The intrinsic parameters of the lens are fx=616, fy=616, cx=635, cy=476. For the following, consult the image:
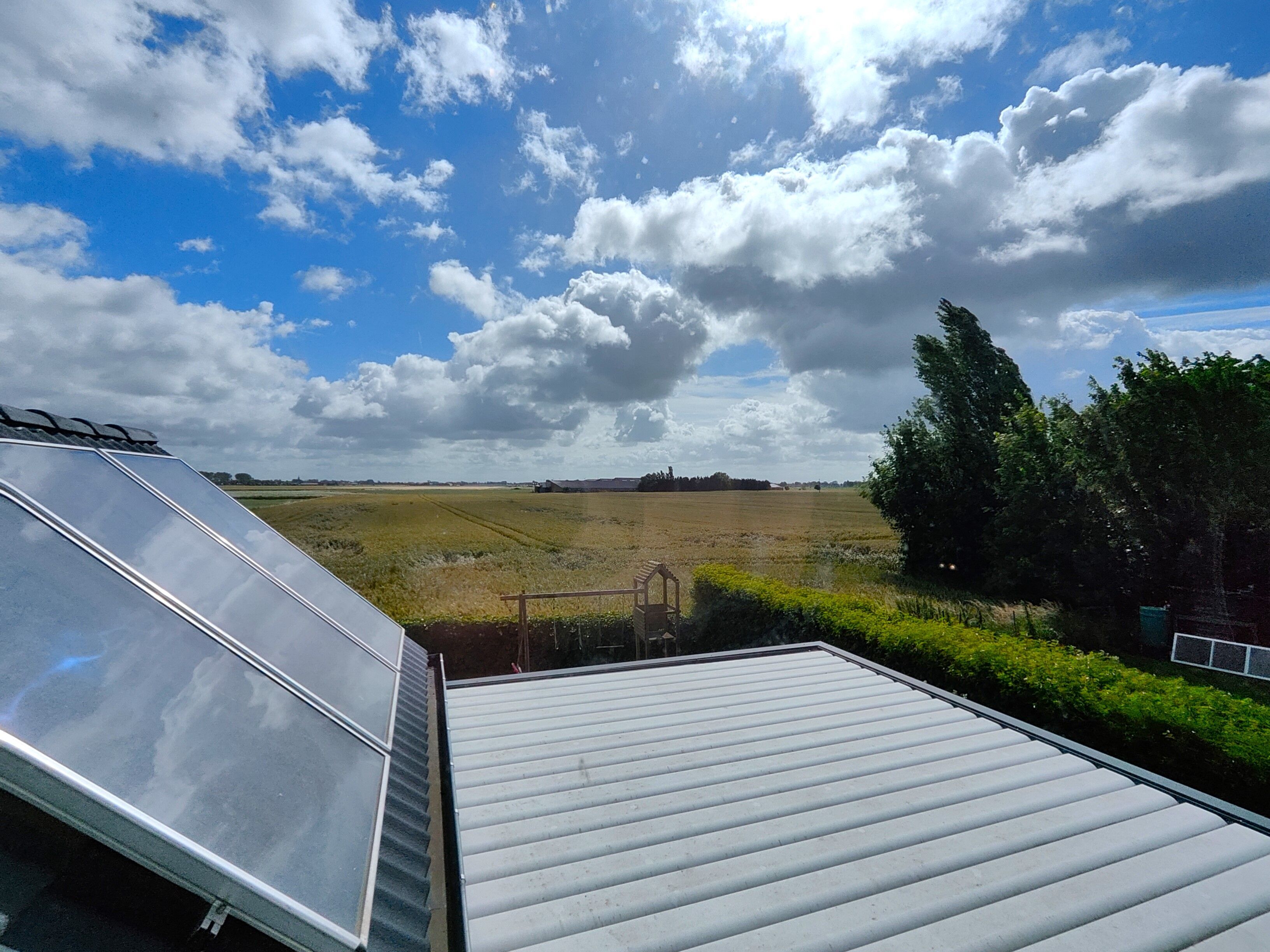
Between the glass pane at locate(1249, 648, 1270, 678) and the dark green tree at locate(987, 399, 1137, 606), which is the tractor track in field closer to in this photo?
the dark green tree at locate(987, 399, 1137, 606)

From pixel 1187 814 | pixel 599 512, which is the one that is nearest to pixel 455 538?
pixel 599 512

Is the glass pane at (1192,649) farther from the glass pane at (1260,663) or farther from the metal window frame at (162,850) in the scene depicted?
the metal window frame at (162,850)

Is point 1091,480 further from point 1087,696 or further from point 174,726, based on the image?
point 174,726

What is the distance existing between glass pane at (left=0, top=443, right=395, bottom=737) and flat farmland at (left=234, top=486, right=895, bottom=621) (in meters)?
8.19

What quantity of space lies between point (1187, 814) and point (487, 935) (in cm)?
331

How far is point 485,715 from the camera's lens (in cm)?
423

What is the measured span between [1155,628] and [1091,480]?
316cm

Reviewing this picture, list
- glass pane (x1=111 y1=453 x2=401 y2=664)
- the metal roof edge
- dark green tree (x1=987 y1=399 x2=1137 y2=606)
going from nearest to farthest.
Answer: the metal roof edge, glass pane (x1=111 y1=453 x2=401 y2=664), dark green tree (x1=987 y1=399 x2=1137 y2=606)

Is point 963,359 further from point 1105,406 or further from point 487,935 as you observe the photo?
point 487,935

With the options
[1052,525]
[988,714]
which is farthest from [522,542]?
[988,714]

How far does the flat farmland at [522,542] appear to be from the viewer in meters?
14.6

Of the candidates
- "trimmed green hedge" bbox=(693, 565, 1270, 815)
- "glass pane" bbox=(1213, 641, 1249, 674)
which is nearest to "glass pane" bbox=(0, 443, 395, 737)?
"trimmed green hedge" bbox=(693, 565, 1270, 815)

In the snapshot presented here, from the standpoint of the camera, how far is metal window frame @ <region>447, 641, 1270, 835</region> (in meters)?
3.05

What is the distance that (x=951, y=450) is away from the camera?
19875mm
